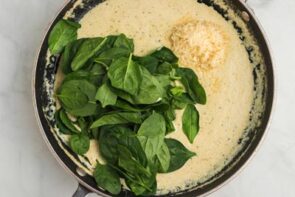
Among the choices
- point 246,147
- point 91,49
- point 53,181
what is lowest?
point 53,181

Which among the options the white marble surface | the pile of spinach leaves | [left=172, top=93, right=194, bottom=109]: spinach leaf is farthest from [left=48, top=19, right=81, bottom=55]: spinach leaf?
[left=172, top=93, right=194, bottom=109]: spinach leaf

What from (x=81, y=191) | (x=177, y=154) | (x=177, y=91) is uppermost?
(x=177, y=91)

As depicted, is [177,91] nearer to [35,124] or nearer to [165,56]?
[165,56]

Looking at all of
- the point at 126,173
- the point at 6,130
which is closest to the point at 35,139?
the point at 6,130

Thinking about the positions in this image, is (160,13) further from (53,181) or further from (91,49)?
(53,181)

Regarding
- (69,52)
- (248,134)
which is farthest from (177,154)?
(69,52)

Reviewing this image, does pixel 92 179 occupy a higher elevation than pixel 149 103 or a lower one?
lower

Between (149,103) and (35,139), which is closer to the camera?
(149,103)
